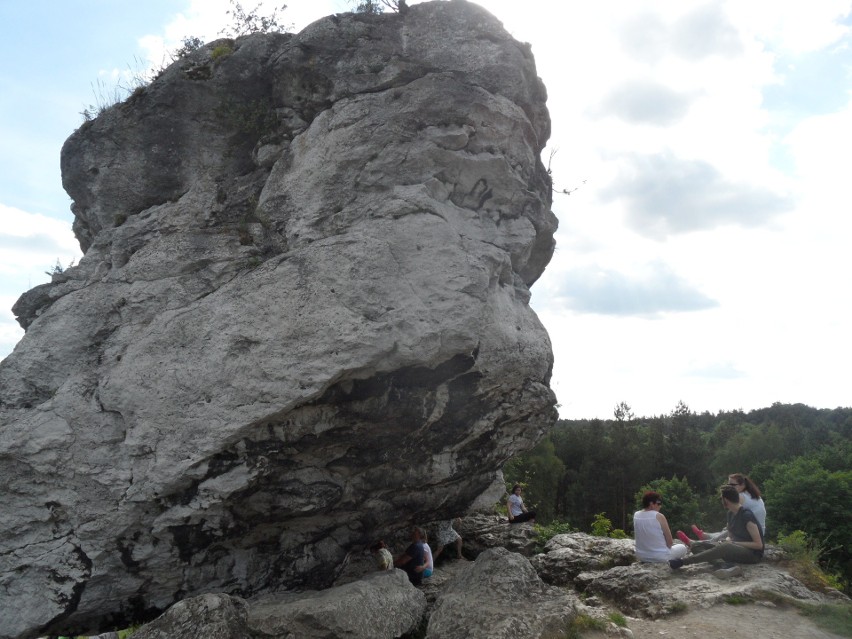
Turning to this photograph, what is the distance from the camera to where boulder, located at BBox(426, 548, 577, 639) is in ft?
25.4

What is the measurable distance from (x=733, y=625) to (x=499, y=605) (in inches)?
110

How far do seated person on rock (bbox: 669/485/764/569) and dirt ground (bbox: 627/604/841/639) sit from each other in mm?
1271

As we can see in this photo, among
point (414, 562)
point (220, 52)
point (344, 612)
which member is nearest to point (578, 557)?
point (414, 562)

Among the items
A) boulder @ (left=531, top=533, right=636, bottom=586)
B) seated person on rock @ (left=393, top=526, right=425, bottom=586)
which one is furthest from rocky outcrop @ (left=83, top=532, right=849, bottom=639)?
boulder @ (left=531, top=533, right=636, bottom=586)

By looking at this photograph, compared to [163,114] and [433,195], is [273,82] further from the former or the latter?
[433,195]

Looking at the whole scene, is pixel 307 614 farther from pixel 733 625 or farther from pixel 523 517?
pixel 523 517

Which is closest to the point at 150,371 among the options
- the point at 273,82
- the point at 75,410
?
the point at 75,410

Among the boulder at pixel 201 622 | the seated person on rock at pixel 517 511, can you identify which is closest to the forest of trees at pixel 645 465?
the seated person on rock at pixel 517 511

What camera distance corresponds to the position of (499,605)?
8.24 meters

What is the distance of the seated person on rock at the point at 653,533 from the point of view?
31.9 feet

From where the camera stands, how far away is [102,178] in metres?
10.8

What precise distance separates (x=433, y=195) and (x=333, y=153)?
1606 millimetres

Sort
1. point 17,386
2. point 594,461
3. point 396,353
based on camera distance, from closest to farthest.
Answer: point 396,353
point 17,386
point 594,461

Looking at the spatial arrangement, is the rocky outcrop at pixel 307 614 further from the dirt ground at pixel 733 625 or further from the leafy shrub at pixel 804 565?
the leafy shrub at pixel 804 565
